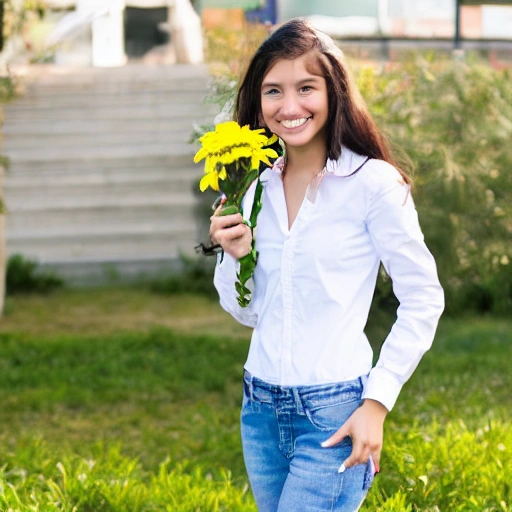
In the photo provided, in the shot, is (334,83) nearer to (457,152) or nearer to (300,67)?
(300,67)

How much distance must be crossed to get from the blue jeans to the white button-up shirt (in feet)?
0.09

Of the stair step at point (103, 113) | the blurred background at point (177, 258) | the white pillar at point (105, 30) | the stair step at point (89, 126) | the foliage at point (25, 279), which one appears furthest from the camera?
the white pillar at point (105, 30)

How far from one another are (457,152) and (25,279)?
4645mm

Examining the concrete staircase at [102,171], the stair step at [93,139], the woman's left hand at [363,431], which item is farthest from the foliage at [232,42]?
the stair step at [93,139]

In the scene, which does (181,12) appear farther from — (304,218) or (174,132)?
(304,218)

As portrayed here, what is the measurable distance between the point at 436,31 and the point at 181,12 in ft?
12.1

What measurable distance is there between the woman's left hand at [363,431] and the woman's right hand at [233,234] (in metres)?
0.38

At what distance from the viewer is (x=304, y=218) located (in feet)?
6.22

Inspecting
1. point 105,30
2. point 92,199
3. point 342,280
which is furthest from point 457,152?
point 105,30

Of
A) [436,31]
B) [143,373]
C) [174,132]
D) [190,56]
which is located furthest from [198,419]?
[190,56]

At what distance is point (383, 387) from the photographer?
178 centimetres

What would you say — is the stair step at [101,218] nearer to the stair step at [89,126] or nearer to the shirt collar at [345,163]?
the stair step at [89,126]

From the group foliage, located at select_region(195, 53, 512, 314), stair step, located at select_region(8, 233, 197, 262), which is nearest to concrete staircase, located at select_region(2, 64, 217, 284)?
stair step, located at select_region(8, 233, 197, 262)

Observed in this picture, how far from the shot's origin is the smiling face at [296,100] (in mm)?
1901
